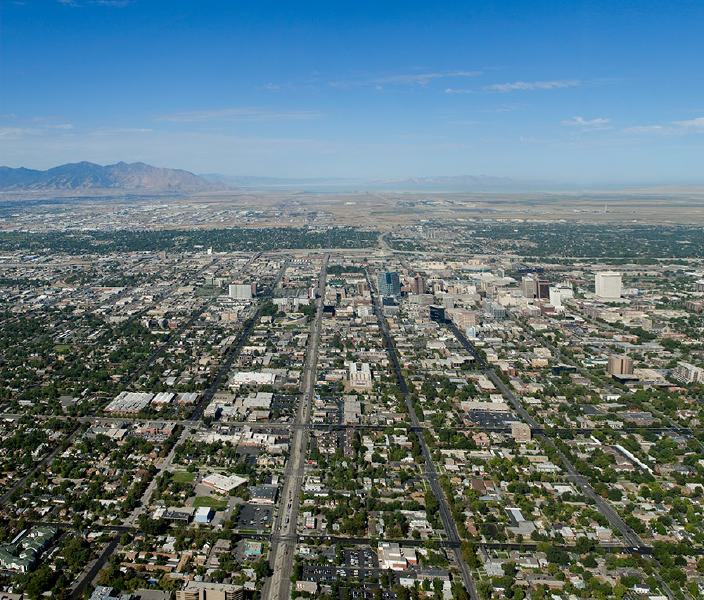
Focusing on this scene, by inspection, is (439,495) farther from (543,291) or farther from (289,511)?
(543,291)

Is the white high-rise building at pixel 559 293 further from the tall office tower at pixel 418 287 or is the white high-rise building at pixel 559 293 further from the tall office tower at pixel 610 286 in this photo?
the tall office tower at pixel 418 287

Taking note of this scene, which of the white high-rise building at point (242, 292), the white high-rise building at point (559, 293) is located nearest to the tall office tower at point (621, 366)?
the white high-rise building at point (559, 293)

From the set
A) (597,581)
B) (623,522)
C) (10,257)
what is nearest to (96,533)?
(597,581)

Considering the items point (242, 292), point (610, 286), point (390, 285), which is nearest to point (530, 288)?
point (610, 286)

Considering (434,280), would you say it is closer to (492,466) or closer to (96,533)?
(492,466)

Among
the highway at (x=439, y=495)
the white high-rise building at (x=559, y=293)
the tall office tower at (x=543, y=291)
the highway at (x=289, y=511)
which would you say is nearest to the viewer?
the highway at (x=289, y=511)

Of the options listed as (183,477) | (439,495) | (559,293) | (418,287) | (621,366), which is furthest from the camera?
(418,287)

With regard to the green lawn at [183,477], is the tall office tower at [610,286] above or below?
above
